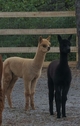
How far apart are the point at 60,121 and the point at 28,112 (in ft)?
3.33

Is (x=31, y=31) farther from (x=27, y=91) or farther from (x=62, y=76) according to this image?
(x=62, y=76)

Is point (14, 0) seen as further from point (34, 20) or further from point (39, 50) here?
point (39, 50)

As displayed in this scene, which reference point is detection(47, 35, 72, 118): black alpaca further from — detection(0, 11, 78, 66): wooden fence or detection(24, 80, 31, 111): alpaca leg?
detection(0, 11, 78, 66): wooden fence

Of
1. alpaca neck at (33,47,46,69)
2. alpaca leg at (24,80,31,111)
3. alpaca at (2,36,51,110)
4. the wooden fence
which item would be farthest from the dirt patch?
the wooden fence

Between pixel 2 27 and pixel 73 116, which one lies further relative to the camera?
pixel 2 27

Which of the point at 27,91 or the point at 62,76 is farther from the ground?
the point at 62,76

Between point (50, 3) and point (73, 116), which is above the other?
point (50, 3)

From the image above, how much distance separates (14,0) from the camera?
61.3 feet

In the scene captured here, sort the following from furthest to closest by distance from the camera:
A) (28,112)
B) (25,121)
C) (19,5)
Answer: (19,5) < (28,112) < (25,121)

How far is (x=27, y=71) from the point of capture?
956 cm

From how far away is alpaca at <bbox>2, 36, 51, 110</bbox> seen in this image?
9.47 metres

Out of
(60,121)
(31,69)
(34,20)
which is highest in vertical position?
(34,20)

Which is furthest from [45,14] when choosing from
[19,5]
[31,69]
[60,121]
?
[60,121]

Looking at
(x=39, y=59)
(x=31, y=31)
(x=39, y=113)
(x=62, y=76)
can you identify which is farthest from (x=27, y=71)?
(x=31, y=31)
